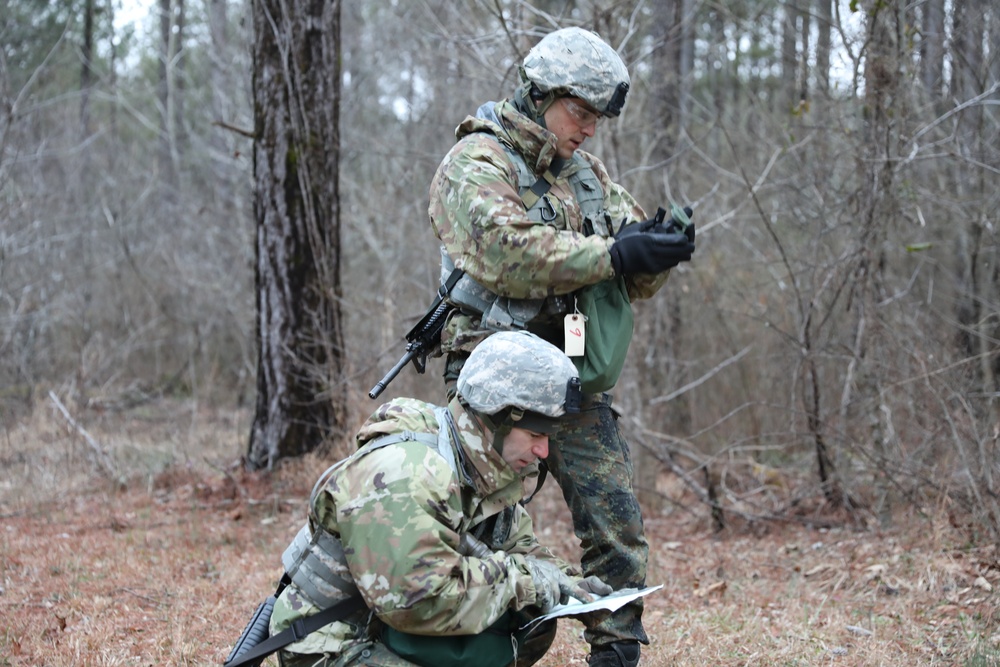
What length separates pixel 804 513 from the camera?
6.38 m

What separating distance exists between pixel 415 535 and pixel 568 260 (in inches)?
38.9

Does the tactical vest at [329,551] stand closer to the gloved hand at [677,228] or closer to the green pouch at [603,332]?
the green pouch at [603,332]

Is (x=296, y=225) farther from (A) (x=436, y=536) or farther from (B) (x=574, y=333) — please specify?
(A) (x=436, y=536)

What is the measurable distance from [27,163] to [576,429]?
452 inches

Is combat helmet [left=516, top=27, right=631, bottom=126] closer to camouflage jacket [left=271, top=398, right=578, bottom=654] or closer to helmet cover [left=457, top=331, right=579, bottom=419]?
helmet cover [left=457, top=331, right=579, bottom=419]

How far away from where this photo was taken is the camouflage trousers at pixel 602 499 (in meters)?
3.17

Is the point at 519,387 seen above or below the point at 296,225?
below

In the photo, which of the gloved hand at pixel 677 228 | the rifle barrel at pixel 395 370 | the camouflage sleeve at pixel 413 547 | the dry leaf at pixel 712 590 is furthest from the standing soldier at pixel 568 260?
the dry leaf at pixel 712 590

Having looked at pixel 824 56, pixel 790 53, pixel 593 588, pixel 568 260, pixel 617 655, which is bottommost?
pixel 617 655

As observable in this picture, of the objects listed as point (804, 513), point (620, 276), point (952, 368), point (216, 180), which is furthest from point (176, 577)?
point (216, 180)

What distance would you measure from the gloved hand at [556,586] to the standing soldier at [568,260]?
366mm

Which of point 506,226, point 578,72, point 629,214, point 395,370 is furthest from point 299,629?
point 578,72

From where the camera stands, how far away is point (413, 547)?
2.43 meters

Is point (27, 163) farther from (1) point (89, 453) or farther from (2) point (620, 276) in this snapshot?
(2) point (620, 276)
